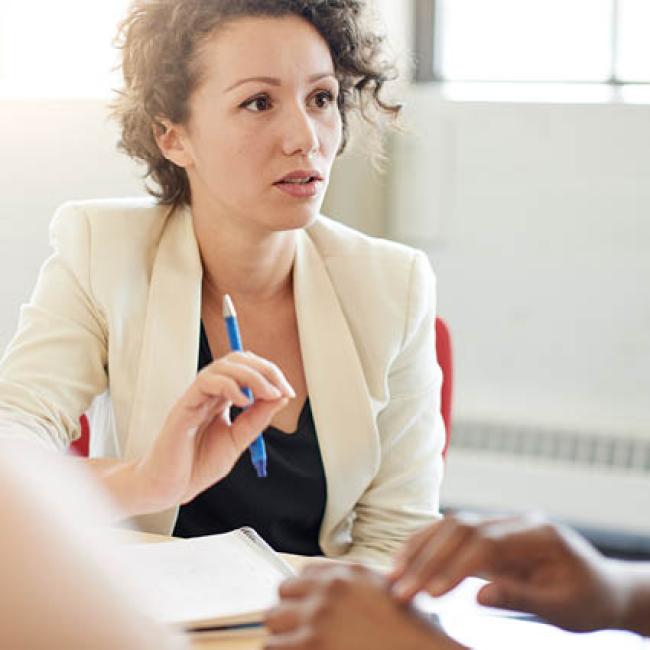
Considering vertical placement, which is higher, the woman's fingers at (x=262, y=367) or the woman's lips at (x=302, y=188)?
the woman's lips at (x=302, y=188)

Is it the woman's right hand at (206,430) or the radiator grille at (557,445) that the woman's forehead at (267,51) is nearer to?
the woman's right hand at (206,430)

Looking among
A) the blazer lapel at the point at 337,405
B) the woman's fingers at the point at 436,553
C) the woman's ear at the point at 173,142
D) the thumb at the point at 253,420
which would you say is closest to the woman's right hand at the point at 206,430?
the thumb at the point at 253,420

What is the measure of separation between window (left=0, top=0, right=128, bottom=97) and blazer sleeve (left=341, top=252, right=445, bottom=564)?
7.55ft

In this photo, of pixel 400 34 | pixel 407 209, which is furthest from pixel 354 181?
pixel 400 34

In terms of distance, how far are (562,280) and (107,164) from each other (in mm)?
1311

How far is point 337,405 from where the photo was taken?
1.89 metres

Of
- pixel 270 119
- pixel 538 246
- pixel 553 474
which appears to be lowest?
pixel 553 474

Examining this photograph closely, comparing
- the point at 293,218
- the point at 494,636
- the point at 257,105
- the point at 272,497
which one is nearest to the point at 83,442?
the point at 272,497

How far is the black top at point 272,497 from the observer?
1.87 metres

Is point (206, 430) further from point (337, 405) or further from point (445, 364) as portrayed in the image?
point (445, 364)

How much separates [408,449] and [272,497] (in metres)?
0.21

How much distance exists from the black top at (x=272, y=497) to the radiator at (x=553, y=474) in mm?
1897

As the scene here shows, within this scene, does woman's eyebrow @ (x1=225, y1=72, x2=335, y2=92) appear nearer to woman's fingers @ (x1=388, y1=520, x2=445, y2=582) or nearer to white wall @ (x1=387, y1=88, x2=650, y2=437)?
woman's fingers @ (x1=388, y1=520, x2=445, y2=582)

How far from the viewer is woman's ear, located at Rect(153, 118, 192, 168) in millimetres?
2070
